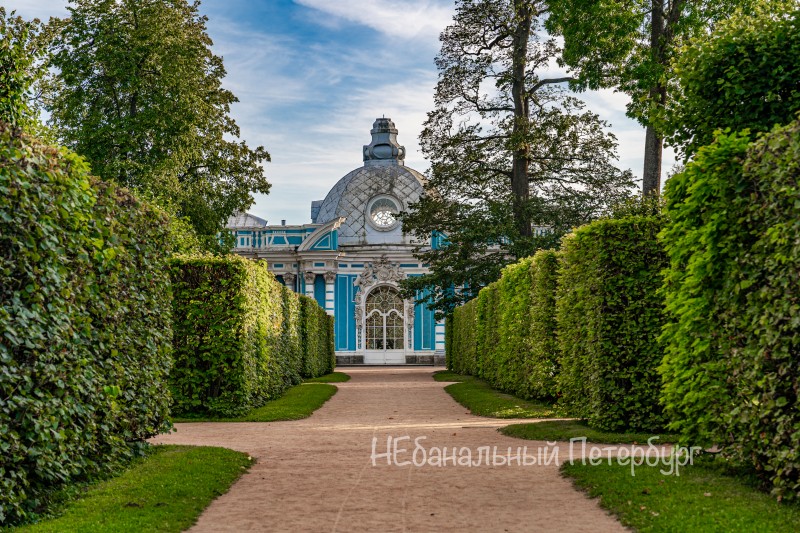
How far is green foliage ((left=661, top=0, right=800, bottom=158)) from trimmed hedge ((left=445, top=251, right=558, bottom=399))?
12.0 ft

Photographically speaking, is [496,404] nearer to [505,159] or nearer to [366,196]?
[505,159]

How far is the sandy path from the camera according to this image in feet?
20.4

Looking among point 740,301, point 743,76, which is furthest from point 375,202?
point 740,301

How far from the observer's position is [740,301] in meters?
6.92

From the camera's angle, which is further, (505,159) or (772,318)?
(505,159)

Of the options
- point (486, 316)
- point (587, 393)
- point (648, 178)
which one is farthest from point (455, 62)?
point (587, 393)

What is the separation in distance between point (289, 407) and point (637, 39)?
10445 mm

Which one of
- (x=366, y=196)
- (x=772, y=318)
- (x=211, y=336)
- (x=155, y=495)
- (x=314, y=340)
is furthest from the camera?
(x=366, y=196)

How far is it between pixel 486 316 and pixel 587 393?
34.6 ft

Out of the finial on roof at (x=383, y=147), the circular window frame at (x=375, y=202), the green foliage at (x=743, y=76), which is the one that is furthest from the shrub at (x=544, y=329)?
the finial on roof at (x=383, y=147)

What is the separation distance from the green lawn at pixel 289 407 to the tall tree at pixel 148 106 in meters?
6.39

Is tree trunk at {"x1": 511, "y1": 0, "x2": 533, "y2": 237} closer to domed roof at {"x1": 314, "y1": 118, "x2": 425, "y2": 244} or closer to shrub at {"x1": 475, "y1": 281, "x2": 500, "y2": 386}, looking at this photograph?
shrub at {"x1": 475, "y1": 281, "x2": 500, "y2": 386}

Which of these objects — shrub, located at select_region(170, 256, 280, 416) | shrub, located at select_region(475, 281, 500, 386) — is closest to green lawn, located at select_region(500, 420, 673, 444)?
shrub, located at select_region(170, 256, 280, 416)

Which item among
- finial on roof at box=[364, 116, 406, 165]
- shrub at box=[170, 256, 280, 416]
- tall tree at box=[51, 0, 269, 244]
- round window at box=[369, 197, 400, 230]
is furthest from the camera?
finial on roof at box=[364, 116, 406, 165]
